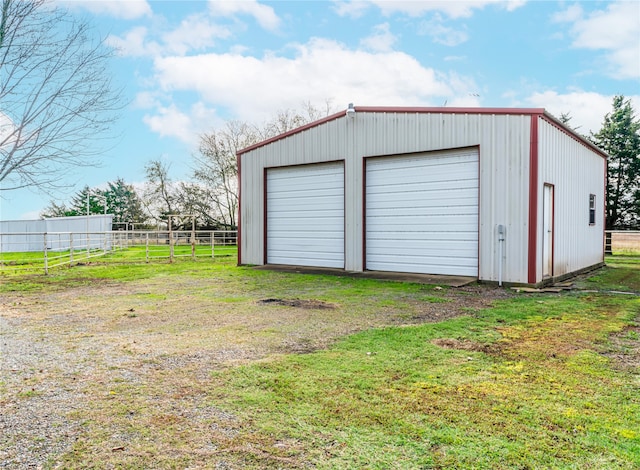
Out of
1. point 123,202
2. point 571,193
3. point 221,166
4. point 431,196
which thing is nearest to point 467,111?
point 431,196

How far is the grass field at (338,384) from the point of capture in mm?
2201

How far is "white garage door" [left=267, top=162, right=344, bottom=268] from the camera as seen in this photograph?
11.2 m

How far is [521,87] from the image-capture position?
661 inches

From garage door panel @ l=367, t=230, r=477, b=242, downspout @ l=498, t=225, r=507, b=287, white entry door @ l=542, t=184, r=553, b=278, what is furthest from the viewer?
garage door panel @ l=367, t=230, r=477, b=242

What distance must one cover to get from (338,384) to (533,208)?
658 cm

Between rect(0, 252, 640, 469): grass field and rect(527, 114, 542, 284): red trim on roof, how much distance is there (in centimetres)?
176

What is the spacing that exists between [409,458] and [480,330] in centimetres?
304

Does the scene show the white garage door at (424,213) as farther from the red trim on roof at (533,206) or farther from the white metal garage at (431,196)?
the red trim on roof at (533,206)

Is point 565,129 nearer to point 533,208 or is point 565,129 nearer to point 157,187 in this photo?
point 533,208

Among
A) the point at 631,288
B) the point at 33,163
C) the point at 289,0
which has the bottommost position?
the point at 631,288

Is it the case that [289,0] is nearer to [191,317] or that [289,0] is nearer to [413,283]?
[413,283]

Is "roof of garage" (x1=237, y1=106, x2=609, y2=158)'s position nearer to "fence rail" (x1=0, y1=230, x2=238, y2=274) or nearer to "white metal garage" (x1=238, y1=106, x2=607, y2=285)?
"white metal garage" (x1=238, y1=106, x2=607, y2=285)

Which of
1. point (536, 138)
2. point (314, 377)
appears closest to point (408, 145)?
point (536, 138)

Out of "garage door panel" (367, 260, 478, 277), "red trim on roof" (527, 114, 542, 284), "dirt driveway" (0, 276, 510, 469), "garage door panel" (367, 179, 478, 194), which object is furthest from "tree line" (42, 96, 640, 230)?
"dirt driveway" (0, 276, 510, 469)
